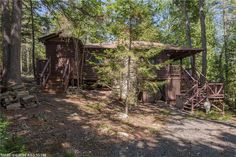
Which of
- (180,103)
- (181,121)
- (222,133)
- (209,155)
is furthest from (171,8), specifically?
(209,155)

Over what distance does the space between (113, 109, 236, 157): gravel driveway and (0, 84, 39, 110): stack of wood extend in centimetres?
460

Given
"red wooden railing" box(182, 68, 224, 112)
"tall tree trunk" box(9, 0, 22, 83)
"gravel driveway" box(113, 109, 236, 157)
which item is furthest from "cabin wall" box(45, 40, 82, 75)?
"gravel driveway" box(113, 109, 236, 157)

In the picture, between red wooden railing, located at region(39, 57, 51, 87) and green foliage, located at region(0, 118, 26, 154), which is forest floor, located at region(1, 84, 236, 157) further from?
red wooden railing, located at region(39, 57, 51, 87)

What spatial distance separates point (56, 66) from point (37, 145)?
38.3 ft

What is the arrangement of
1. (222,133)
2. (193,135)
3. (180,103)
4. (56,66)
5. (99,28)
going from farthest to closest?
→ (56,66) < (180,103) < (99,28) < (222,133) < (193,135)

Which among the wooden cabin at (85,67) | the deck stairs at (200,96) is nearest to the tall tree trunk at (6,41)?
the wooden cabin at (85,67)

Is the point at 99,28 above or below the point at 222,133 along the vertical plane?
above

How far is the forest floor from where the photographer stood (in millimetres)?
6930

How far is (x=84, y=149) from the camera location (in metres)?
6.86

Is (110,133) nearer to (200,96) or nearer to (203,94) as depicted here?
(200,96)

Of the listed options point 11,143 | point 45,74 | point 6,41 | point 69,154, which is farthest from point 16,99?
point 45,74

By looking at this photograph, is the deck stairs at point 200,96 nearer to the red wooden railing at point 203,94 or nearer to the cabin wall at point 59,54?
the red wooden railing at point 203,94

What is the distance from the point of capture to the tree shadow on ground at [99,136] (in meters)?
6.89

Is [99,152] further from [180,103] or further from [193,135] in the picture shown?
[180,103]
